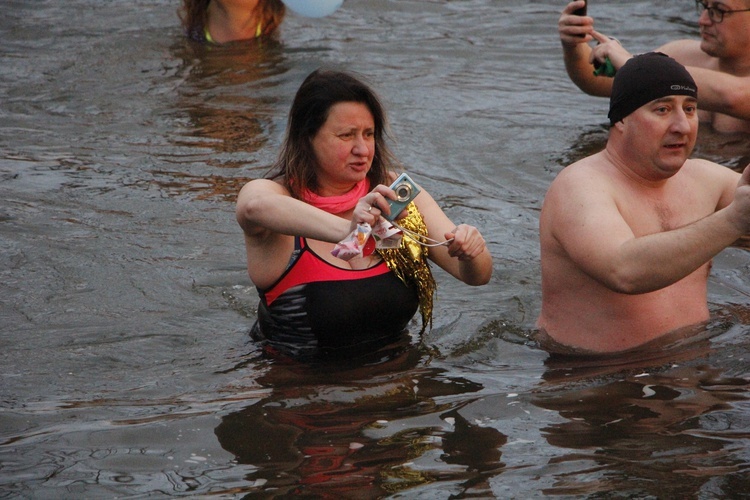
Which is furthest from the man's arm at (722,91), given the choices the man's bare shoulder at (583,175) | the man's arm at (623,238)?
the man's arm at (623,238)

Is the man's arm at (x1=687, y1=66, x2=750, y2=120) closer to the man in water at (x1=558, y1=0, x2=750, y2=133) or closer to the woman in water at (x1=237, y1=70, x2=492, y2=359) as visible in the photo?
the man in water at (x1=558, y1=0, x2=750, y2=133)

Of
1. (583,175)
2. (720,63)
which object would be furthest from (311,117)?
(720,63)

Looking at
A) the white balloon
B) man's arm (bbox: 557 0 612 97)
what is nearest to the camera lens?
man's arm (bbox: 557 0 612 97)

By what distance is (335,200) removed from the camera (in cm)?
528

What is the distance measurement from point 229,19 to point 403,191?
25.1 ft

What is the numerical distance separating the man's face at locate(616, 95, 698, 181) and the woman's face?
1.23 m

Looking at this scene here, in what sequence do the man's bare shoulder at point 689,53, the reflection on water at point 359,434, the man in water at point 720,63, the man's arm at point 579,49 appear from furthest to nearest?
1. the man's bare shoulder at point 689,53
2. the man in water at point 720,63
3. the man's arm at point 579,49
4. the reflection on water at point 359,434

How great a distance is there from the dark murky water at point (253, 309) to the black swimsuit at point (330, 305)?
164 millimetres

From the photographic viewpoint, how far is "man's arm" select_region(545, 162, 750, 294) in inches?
174

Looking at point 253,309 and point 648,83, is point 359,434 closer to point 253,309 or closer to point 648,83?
point 648,83

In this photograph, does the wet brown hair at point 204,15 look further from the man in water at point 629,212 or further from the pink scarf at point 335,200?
the man in water at point 629,212

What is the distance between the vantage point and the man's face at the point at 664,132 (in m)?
4.98

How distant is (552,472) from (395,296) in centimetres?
149

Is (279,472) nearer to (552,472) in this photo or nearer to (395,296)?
(552,472)
